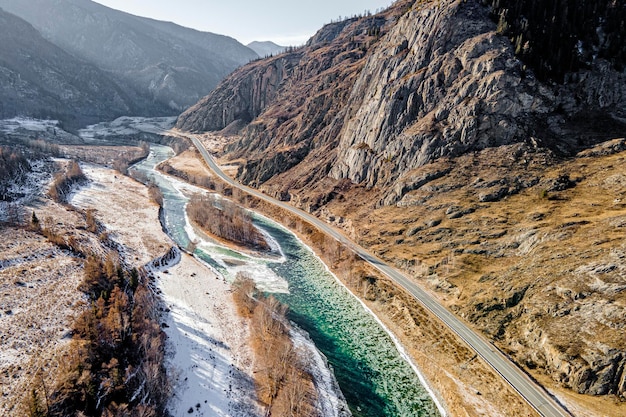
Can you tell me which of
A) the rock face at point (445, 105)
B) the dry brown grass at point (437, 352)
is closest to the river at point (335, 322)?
the dry brown grass at point (437, 352)

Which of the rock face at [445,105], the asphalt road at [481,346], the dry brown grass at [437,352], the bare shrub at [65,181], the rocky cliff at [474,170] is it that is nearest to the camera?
the asphalt road at [481,346]

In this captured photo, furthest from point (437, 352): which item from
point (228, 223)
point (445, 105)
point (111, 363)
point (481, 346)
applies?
point (445, 105)

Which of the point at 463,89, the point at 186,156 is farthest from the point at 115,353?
the point at 186,156

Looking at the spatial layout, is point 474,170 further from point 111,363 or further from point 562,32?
point 111,363

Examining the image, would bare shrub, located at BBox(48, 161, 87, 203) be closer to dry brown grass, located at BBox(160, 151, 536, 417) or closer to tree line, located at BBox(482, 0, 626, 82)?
dry brown grass, located at BBox(160, 151, 536, 417)

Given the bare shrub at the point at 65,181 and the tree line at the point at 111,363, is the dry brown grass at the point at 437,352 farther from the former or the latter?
the bare shrub at the point at 65,181

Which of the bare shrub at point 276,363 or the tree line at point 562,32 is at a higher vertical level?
the tree line at point 562,32

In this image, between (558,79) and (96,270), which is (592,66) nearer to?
(558,79)

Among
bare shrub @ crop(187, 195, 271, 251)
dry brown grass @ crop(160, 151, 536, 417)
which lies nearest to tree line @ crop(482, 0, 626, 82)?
dry brown grass @ crop(160, 151, 536, 417)
